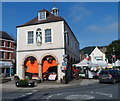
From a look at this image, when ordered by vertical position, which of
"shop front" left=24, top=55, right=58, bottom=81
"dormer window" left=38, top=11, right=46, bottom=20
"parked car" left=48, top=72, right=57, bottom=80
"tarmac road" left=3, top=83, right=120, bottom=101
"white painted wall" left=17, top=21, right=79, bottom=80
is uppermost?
"dormer window" left=38, top=11, right=46, bottom=20

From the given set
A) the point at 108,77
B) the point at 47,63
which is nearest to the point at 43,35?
the point at 47,63

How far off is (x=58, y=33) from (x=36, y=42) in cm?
357

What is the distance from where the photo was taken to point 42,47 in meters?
21.6

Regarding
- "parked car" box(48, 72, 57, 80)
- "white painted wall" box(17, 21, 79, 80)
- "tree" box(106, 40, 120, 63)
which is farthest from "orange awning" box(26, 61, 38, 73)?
"tree" box(106, 40, 120, 63)

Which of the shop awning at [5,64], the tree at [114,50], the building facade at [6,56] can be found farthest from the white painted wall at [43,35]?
the tree at [114,50]

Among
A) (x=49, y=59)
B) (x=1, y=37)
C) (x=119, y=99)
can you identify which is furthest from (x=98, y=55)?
(x=119, y=99)

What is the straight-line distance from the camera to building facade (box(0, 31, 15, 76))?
1307 inches

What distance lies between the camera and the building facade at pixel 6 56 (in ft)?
109

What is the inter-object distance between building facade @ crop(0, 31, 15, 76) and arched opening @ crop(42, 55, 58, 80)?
1449 cm

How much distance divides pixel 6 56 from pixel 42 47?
1592cm

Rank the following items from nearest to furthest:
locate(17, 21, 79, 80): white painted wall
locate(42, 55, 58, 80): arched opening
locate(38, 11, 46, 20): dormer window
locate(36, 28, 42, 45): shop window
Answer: locate(17, 21, 79, 80): white painted wall
locate(42, 55, 58, 80): arched opening
locate(36, 28, 42, 45): shop window
locate(38, 11, 46, 20): dormer window

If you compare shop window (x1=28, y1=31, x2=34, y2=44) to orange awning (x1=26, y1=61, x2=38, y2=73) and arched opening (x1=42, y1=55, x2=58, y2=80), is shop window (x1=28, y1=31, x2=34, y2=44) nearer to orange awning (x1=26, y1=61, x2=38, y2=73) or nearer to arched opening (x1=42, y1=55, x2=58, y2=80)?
orange awning (x1=26, y1=61, x2=38, y2=73)

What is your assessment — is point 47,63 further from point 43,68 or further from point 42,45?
point 42,45

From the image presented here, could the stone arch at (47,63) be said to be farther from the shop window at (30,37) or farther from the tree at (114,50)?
the tree at (114,50)
